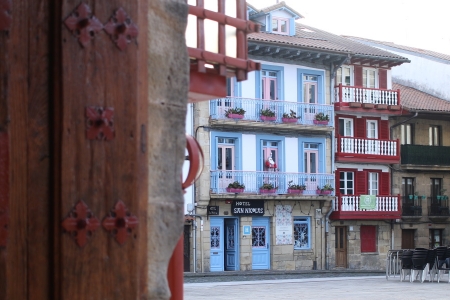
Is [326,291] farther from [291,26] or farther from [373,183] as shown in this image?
[291,26]

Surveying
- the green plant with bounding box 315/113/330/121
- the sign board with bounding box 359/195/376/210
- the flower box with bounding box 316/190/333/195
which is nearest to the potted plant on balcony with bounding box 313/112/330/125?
the green plant with bounding box 315/113/330/121

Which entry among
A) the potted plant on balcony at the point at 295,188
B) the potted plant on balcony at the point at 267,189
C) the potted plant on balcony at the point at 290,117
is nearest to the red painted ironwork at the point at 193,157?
the potted plant on balcony at the point at 267,189

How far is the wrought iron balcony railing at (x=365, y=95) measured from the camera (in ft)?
139

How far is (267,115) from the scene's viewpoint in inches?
1555

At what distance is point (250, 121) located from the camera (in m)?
38.9

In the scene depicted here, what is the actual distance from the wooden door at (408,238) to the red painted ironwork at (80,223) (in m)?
42.3

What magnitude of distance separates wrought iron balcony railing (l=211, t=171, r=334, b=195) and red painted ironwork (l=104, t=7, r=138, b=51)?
33.9 m

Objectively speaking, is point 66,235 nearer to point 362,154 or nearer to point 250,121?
point 250,121

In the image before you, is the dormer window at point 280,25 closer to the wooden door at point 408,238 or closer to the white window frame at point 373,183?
the white window frame at point 373,183

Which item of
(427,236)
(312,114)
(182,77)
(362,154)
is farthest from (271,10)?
(182,77)

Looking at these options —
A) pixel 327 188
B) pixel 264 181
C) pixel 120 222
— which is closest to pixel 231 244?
pixel 264 181

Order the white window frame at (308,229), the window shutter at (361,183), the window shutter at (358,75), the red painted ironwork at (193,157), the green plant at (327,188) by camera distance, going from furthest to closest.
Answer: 1. the window shutter at (358,75)
2. the window shutter at (361,183)
3. the green plant at (327,188)
4. the white window frame at (308,229)
5. the red painted ironwork at (193,157)

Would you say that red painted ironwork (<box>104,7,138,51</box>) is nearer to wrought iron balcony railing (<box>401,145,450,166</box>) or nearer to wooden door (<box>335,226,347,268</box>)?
wooden door (<box>335,226,347,268</box>)

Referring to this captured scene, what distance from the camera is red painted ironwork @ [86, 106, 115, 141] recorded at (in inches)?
140
